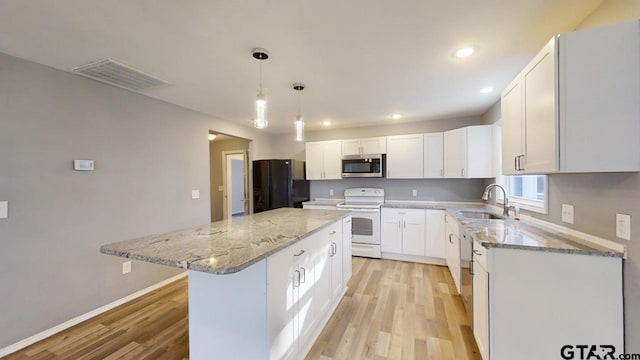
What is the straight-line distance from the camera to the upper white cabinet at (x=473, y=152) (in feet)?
11.4

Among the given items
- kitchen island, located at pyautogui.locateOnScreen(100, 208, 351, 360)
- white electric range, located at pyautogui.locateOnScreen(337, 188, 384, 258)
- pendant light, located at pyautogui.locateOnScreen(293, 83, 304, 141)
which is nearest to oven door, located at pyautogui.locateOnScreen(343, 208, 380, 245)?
white electric range, located at pyautogui.locateOnScreen(337, 188, 384, 258)

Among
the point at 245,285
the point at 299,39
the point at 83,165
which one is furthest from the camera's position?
the point at 83,165

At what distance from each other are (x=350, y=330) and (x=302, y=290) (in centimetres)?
79

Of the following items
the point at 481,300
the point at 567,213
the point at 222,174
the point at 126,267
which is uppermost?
the point at 222,174

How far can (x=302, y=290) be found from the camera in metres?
1.76

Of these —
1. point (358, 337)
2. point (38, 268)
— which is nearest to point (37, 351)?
point (38, 268)

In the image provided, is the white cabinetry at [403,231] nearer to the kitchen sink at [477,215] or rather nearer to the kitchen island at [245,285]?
the kitchen sink at [477,215]

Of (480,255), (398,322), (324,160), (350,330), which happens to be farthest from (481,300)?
(324,160)

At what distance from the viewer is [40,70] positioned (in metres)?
2.14

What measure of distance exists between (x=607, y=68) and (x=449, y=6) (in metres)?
0.87

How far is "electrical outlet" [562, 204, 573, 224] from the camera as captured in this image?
1.74m

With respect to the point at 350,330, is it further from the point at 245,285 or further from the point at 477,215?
the point at 477,215

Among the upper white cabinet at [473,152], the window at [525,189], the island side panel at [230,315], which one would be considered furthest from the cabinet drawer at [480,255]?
the upper white cabinet at [473,152]

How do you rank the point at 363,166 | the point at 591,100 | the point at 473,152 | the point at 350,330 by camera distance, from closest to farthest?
the point at 591,100, the point at 350,330, the point at 473,152, the point at 363,166
